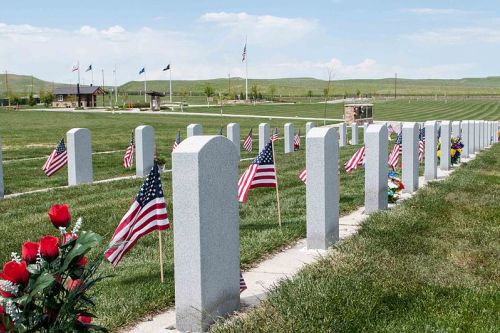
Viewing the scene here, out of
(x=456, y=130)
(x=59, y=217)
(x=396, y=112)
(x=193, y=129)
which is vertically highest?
(x=59, y=217)

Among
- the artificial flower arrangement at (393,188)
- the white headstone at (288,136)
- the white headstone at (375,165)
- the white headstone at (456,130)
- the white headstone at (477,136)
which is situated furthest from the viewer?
the white headstone at (477,136)

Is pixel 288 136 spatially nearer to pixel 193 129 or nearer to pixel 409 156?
pixel 193 129

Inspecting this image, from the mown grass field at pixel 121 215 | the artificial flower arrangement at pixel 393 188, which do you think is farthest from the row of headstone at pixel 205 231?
the artificial flower arrangement at pixel 393 188

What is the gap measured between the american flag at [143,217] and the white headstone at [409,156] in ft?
25.2

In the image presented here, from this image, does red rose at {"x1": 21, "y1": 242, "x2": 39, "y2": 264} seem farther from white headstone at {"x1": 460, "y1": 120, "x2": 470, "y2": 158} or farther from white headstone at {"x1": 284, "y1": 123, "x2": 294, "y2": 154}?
white headstone at {"x1": 460, "y1": 120, "x2": 470, "y2": 158}

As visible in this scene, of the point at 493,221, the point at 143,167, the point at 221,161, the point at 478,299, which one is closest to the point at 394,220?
the point at 493,221

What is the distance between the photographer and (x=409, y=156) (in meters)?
12.7

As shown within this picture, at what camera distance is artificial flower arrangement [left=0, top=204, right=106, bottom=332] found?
3.34 meters

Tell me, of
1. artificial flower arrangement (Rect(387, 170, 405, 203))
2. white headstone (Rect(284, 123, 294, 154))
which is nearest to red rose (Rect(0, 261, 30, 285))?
artificial flower arrangement (Rect(387, 170, 405, 203))

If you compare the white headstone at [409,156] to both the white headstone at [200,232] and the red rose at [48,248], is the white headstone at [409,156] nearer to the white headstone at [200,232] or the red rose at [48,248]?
the white headstone at [200,232]

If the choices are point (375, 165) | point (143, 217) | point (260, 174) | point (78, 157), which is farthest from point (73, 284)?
point (78, 157)

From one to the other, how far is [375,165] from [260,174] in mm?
2325

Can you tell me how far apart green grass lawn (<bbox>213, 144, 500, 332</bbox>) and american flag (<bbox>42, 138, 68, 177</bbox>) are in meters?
8.32

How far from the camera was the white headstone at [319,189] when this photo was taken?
7.93 m
